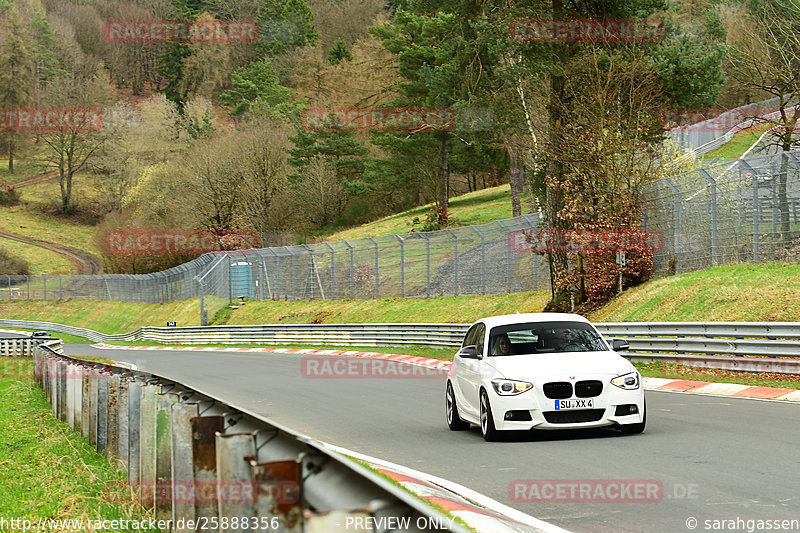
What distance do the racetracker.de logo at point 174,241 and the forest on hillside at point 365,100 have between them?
865 mm

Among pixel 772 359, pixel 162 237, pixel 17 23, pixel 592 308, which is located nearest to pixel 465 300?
pixel 592 308

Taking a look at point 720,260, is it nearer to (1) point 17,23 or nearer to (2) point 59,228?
(2) point 59,228

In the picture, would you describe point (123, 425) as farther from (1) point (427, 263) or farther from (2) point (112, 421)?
(1) point (427, 263)

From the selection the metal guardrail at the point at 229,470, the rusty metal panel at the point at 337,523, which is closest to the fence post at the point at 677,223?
the metal guardrail at the point at 229,470

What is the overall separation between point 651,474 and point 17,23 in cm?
13206

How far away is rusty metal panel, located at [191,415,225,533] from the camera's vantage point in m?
5.07

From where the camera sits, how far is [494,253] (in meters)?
36.7

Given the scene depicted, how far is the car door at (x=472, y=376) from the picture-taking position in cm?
1230

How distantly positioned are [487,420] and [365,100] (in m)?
81.3

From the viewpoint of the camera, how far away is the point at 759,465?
9.26 metres

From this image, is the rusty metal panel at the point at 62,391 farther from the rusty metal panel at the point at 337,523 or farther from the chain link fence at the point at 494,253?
the chain link fence at the point at 494,253

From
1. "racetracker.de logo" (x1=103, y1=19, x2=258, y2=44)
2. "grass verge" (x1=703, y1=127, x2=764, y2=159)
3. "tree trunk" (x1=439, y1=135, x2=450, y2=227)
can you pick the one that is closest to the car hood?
"grass verge" (x1=703, y1=127, x2=764, y2=159)

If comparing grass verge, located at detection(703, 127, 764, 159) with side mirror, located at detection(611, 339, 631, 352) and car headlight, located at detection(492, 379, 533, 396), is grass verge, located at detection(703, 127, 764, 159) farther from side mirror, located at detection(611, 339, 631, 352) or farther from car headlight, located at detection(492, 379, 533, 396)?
car headlight, located at detection(492, 379, 533, 396)

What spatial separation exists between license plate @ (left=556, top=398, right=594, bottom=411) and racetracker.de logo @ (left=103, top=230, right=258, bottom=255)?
214ft
